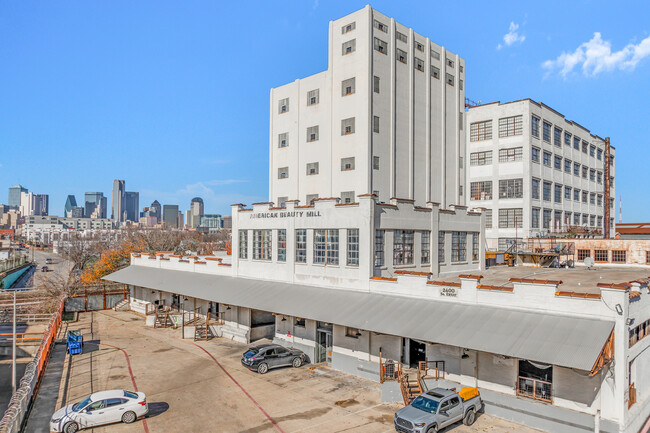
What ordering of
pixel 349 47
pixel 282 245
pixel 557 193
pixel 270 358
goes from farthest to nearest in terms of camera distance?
1. pixel 557 193
2. pixel 349 47
3. pixel 282 245
4. pixel 270 358

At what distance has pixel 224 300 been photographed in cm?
3478

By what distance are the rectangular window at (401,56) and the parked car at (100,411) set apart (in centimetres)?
3292

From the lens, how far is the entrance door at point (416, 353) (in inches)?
1033

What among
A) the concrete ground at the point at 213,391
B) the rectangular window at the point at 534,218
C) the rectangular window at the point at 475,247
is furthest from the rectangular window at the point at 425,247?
the rectangular window at the point at 534,218

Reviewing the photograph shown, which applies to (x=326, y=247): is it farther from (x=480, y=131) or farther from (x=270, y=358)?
(x=480, y=131)

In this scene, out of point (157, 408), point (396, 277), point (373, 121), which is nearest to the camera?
point (157, 408)

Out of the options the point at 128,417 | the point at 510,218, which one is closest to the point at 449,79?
the point at 510,218

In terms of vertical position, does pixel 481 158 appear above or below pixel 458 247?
above

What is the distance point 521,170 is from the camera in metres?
51.6

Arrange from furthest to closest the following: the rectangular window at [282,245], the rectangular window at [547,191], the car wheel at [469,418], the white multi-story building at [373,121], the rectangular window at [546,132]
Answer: the rectangular window at [547,191]
the rectangular window at [546,132]
the white multi-story building at [373,121]
the rectangular window at [282,245]
the car wheel at [469,418]

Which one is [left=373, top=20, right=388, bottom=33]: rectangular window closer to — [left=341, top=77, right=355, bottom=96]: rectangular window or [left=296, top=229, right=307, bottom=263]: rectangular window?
[left=341, top=77, right=355, bottom=96]: rectangular window

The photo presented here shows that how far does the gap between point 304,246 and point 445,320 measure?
13129mm

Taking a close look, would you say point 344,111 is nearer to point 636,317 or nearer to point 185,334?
point 185,334

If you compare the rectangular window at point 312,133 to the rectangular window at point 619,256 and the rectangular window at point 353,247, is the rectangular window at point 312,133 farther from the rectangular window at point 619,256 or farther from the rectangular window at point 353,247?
the rectangular window at point 619,256
